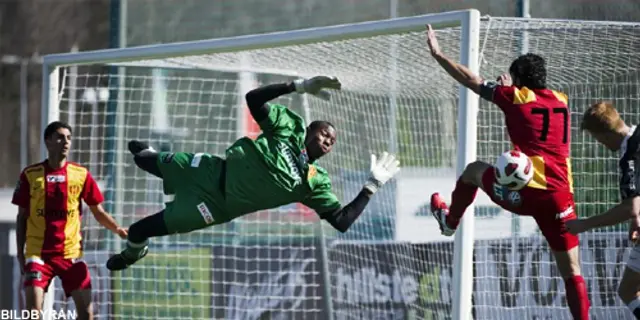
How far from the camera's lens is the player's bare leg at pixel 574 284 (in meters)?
7.20

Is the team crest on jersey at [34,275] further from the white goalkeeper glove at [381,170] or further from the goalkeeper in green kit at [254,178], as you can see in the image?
the white goalkeeper glove at [381,170]

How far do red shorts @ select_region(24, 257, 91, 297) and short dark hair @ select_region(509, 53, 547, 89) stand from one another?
380 centimetres

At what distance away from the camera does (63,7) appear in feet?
57.3

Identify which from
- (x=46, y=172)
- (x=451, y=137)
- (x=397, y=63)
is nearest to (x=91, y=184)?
(x=46, y=172)

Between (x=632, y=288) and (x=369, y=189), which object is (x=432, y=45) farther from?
(x=632, y=288)

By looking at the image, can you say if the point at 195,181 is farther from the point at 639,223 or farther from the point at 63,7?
the point at 63,7

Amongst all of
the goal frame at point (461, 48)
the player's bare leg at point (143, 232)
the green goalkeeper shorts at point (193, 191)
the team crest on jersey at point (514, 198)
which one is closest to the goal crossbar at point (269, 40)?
the goal frame at point (461, 48)

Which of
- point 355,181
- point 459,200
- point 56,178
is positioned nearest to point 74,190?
point 56,178

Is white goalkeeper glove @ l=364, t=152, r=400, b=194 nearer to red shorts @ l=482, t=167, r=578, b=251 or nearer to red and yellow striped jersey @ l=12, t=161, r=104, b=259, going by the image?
red shorts @ l=482, t=167, r=578, b=251

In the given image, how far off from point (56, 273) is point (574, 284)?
399 cm

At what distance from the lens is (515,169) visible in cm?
695

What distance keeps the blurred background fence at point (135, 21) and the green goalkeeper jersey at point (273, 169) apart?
289 cm

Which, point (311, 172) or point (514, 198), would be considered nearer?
point (514, 198)

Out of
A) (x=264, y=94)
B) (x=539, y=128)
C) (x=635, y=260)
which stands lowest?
(x=635, y=260)
